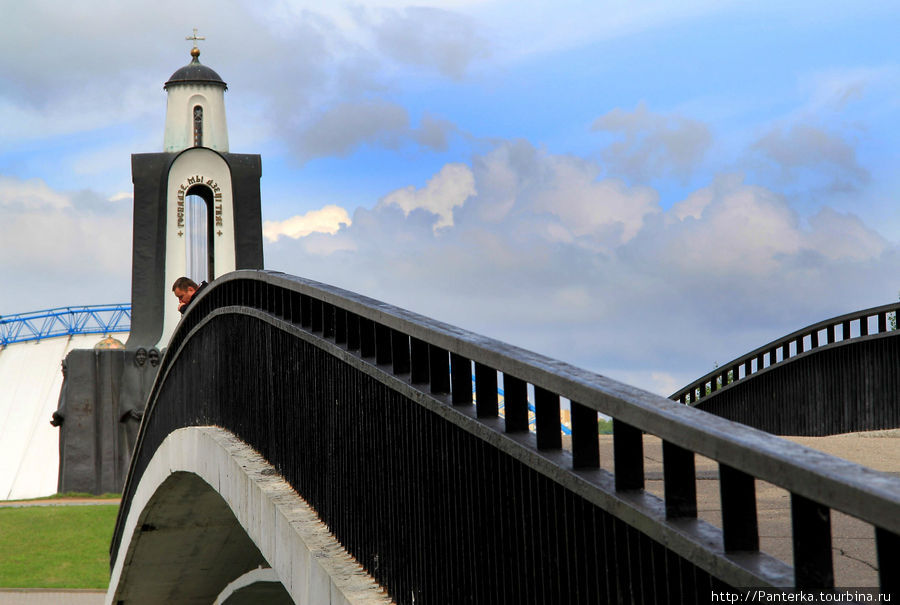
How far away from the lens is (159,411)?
52.7 ft

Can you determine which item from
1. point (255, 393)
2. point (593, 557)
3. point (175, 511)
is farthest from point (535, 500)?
point (175, 511)

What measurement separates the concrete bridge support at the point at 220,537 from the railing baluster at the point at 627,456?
248cm

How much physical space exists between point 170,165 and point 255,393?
79.0ft

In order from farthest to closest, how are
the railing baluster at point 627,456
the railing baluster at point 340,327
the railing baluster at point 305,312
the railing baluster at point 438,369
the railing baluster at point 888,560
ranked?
the railing baluster at point 305,312 < the railing baluster at point 340,327 < the railing baluster at point 438,369 < the railing baluster at point 627,456 < the railing baluster at point 888,560

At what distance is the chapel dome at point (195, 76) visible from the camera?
32.3 m

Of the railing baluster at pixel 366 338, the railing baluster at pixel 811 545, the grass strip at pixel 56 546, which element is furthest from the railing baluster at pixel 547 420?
the grass strip at pixel 56 546

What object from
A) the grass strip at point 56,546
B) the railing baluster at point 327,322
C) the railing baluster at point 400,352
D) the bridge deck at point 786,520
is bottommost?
the grass strip at point 56,546

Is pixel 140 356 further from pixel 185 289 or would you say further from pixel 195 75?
pixel 185 289

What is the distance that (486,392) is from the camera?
4.23 metres

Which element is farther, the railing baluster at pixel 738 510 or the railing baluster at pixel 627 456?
the railing baluster at pixel 627 456

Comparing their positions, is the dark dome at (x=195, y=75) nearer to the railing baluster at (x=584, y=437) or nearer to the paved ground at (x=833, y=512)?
the paved ground at (x=833, y=512)

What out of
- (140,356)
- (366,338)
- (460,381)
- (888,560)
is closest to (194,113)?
(140,356)

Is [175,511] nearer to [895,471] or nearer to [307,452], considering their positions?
[307,452]

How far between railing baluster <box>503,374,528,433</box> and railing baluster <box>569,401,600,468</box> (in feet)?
1.43
